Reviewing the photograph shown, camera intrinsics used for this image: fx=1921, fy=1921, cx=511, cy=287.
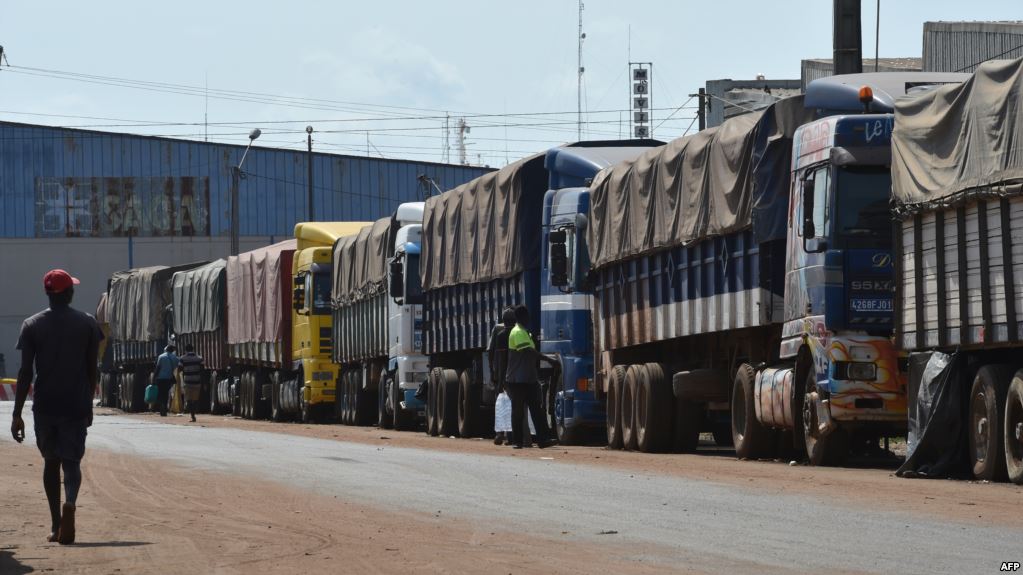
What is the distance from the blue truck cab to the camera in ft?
81.9

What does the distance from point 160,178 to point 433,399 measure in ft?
155

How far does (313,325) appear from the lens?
Answer: 40.0 metres

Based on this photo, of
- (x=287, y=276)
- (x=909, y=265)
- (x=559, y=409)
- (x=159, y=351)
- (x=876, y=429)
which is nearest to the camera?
(x=909, y=265)

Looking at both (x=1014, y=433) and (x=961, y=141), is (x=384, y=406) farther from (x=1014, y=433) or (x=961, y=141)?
(x=1014, y=433)

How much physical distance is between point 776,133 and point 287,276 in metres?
23.4

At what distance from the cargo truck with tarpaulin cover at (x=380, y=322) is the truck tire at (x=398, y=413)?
0.7 inches

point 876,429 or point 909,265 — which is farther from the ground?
point 909,265

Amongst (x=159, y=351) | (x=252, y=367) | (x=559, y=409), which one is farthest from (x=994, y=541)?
(x=159, y=351)

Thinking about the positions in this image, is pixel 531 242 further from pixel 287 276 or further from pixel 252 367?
pixel 252 367

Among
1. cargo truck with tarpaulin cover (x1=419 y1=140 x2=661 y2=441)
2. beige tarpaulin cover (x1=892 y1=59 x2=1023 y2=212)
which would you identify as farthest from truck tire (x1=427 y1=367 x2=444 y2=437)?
beige tarpaulin cover (x1=892 y1=59 x2=1023 y2=212)

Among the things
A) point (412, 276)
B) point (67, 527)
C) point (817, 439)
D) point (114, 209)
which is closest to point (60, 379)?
point (67, 527)

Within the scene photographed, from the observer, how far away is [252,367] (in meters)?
46.2

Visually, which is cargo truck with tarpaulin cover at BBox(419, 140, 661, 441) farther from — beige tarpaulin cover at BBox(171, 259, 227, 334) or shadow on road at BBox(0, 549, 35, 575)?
beige tarpaulin cover at BBox(171, 259, 227, 334)

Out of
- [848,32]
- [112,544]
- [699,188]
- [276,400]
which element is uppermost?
→ [848,32]
